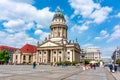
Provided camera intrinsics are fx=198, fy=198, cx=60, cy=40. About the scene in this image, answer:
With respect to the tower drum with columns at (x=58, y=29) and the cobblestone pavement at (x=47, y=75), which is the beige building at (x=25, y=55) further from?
the cobblestone pavement at (x=47, y=75)

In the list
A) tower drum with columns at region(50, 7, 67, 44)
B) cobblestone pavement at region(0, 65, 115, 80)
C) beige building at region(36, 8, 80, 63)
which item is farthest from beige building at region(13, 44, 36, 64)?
cobblestone pavement at region(0, 65, 115, 80)

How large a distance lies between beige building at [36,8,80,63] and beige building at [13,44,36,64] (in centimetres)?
1445

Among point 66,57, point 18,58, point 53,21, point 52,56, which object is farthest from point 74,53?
point 18,58

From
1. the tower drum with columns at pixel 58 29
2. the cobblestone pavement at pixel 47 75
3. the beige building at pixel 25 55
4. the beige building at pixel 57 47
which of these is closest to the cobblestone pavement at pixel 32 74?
the cobblestone pavement at pixel 47 75

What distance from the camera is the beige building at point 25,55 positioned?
438ft

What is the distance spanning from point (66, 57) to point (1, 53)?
3878 centimetres

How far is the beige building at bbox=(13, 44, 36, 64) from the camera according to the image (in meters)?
134

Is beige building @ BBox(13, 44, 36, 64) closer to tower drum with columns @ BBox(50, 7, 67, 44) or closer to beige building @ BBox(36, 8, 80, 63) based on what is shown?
beige building @ BBox(36, 8, 80, 63)

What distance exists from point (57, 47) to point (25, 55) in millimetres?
30699

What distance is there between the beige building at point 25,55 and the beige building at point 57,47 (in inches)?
569

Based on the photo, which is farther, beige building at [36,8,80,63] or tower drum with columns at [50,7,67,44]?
tower drum with columns at [50,7,67,44]

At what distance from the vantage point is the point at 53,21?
442ft

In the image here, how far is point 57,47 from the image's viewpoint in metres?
117

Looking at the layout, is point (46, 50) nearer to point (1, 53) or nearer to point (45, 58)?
point (45, 58)
